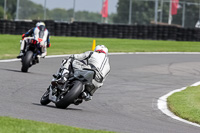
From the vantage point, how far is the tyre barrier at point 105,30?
31.5m

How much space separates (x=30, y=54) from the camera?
15.2 m

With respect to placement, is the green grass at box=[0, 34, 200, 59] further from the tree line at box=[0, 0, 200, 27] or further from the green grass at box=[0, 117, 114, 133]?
the green grass at box=[0, 117, 114, 133]

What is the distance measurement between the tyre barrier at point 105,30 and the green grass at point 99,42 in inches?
17.9

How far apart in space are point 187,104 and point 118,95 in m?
1.90

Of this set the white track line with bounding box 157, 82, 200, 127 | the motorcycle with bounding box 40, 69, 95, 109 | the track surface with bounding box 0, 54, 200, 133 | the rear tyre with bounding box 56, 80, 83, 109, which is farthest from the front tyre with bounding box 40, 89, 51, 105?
the white track line with bounding box 157, 82, 200, 127

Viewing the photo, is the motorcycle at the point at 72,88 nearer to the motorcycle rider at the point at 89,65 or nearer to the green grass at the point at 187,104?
the motorcycle rider at the point at 89,65

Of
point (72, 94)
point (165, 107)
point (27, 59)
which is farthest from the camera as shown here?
point (27, 59)

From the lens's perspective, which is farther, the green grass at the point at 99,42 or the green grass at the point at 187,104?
the green grass at the point at 99,42

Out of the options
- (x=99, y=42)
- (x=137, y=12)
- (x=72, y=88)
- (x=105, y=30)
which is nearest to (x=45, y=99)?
(x=72, y=88)

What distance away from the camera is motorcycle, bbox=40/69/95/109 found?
9016mm

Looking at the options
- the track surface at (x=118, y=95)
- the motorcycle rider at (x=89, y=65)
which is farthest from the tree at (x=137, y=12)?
the motorcycle rider at (x=89, y=65)

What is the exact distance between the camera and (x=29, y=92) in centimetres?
1184

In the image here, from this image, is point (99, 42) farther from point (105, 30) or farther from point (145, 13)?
point (145, 13)

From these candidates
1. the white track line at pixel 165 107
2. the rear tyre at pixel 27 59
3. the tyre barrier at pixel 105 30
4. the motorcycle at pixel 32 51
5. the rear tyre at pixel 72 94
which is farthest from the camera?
the tyre barrier at pixel 105 30
